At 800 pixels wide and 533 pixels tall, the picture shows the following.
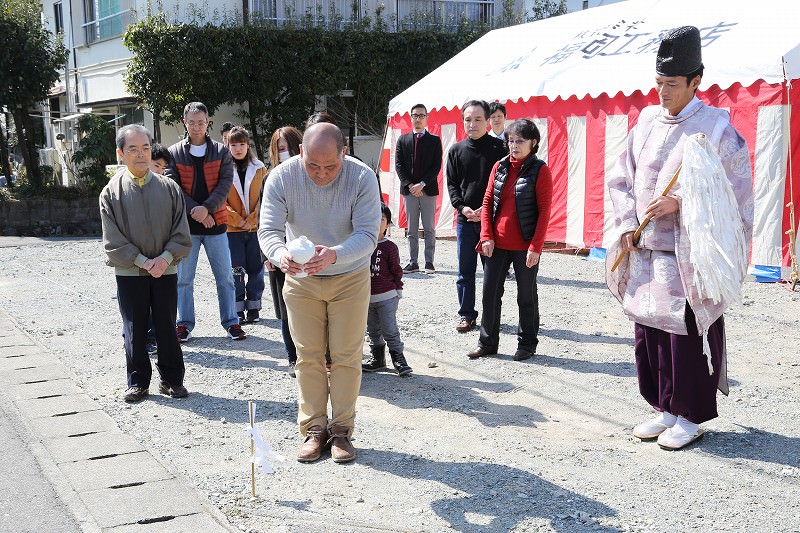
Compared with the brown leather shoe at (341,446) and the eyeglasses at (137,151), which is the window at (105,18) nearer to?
the eyeglasses at (137,151)

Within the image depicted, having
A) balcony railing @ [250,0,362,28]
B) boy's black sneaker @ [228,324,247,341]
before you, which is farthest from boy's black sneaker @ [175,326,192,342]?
balcony railing @ [250,0,362,28]

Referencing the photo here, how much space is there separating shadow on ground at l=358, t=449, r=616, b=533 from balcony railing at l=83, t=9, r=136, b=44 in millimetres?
18790

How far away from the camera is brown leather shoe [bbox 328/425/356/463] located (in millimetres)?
4344

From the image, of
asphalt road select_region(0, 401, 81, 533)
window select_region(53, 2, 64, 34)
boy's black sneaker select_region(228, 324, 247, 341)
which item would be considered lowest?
asphalt road select_region(0, 401, 81, 533)

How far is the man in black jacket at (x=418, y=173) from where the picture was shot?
10375mm

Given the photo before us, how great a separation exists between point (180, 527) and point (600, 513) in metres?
1.82

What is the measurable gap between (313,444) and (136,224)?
6.56ft

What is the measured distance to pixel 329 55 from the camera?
20.6 meters

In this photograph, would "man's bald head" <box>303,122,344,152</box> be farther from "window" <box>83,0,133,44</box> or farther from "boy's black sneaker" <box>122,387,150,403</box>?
"window" <box>83,0,133,44</box>

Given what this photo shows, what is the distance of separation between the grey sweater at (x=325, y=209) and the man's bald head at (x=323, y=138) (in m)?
0.19

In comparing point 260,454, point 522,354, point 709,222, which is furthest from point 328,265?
point 522,354

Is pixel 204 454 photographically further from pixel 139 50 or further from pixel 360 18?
pixel 360 18

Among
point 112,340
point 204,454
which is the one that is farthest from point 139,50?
point 204,454

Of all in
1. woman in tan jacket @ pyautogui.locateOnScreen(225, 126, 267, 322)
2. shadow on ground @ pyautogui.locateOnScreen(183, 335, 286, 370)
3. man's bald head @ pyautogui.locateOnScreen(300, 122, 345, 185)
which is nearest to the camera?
man's bald head @ pyautogui.locateOnScreen(300, 122, 345, 185)
